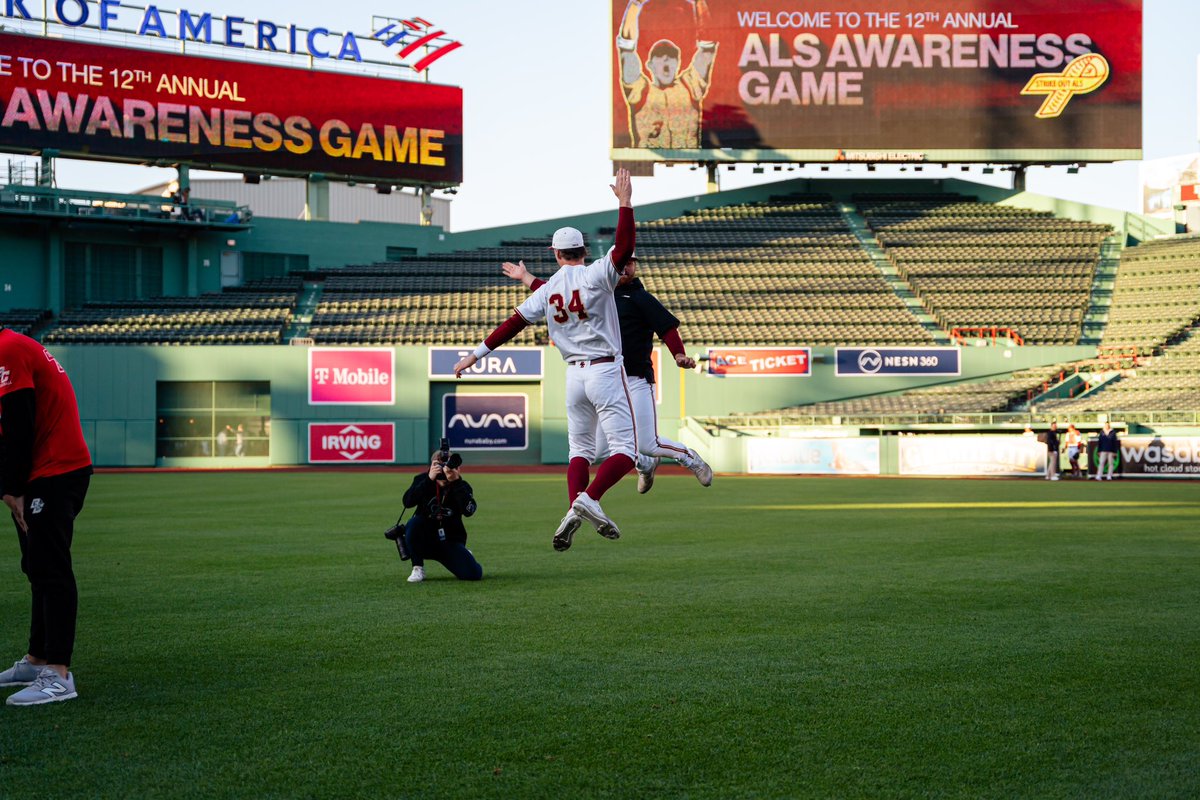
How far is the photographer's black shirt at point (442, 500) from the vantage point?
34.7 feet

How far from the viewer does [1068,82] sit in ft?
160

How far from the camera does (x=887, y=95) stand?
4903 centimetres

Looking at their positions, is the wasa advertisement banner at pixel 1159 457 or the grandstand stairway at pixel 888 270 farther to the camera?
the grandstand stairway at pixel 888 270

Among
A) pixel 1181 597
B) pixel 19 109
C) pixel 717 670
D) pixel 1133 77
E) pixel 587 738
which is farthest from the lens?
pixel 1133 77

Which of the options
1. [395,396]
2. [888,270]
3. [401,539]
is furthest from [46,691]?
[888,270]

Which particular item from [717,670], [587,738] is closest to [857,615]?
[717,670]

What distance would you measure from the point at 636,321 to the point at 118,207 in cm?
3888

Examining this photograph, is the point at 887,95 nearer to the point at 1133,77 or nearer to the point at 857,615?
the point at 1133,77

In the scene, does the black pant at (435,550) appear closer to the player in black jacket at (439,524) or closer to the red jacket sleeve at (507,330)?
the player in black jacket at (439,524)

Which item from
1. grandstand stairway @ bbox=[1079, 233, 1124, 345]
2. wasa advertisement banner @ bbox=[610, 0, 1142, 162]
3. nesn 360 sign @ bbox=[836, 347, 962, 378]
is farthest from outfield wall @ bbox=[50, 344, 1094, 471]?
wasa advertisement banner @ bbox=[610, 0, 1142, 162]

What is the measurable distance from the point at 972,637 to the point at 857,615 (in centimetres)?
104

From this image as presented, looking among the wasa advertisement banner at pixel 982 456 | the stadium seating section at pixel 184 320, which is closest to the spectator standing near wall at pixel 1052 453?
the wasa advertisement banner at pixel 982 456

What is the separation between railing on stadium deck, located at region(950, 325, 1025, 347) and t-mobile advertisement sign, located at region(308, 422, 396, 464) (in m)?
20.2

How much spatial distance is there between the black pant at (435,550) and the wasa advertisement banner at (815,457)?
82.3ft
